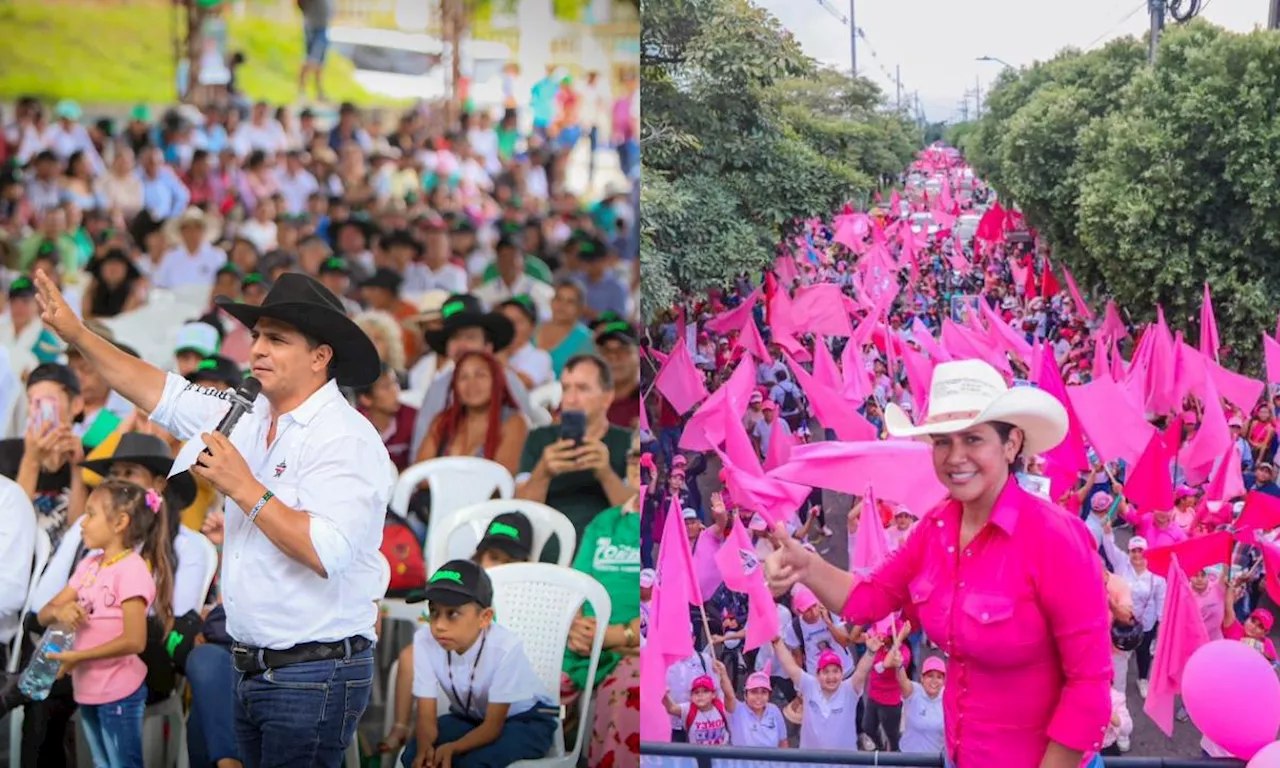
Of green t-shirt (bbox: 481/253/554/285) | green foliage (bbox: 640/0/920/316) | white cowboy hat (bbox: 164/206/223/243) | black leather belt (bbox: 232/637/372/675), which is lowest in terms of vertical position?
black leather belt (bbox: 232/637/372/675)

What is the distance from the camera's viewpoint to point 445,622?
354cm

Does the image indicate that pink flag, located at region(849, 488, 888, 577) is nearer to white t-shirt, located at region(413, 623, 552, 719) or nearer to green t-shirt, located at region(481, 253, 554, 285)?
white t-shirt, located at region(413, 623, 552, 719)

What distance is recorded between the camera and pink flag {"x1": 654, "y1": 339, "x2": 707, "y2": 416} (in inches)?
139

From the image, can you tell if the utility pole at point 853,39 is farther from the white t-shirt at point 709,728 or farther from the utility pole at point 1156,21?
the white t-shirt at point 709,728

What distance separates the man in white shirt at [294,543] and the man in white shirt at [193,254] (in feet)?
3.63

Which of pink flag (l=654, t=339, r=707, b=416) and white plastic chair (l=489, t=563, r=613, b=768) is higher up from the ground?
pink flag (l=654, t=339, r=707, b=416)

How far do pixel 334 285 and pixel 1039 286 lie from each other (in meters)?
1.84

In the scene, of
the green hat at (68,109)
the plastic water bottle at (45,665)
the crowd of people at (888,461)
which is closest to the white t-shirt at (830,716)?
the crowd of people at (888,461)

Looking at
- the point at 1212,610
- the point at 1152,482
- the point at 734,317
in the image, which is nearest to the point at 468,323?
the point at 734,317

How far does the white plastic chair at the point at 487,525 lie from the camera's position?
141 inches

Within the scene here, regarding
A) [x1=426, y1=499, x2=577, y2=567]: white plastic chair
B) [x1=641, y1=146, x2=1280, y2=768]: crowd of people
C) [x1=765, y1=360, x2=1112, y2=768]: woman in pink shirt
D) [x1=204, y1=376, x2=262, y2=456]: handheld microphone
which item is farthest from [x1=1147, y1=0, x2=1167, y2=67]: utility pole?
[x1=204, y1=376, x2=262, y2=456]: handheld microphone

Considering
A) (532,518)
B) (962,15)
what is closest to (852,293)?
(962,15)

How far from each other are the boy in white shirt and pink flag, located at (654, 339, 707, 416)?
2.18ft

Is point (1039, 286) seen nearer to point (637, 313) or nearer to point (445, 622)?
point (637, 313)
